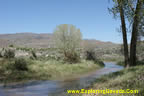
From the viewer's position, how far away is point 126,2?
12.9 meters

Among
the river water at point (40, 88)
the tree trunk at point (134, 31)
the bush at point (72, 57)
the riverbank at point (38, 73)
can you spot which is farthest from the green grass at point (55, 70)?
the tree trunk at point (134, 31)

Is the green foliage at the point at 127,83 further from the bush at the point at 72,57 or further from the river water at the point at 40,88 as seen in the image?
the bush at the point at 72,57

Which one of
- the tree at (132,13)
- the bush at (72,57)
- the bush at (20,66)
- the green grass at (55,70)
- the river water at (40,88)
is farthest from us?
the bush at (72,57)

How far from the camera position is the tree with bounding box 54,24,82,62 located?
88.9 ft

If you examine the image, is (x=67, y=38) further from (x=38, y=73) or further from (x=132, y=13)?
(x=132, y=13)

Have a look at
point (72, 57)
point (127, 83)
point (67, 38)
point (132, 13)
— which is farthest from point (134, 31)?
point (67, 38)

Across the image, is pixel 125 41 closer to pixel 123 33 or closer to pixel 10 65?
pixel 123 33

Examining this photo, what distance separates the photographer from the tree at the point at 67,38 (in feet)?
88.9

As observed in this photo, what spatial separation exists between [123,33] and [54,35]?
15.0m

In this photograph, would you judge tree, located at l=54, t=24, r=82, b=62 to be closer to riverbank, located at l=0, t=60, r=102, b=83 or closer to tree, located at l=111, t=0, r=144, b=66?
riverbank, located at l=0, t=60, r=102, b=83

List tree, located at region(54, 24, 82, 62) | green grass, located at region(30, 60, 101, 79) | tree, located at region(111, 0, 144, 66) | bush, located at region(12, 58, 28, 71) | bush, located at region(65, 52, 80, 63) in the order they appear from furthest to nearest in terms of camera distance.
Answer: tree, located at region(54, 24, 82, 62) < bush, located at region(65, 52, 80, 63) < green grass, located at region(30, 60, 101, 79) < bush, located at region(12, 58, 28, 71) < tree, located at region(111, 0, 144, 66)

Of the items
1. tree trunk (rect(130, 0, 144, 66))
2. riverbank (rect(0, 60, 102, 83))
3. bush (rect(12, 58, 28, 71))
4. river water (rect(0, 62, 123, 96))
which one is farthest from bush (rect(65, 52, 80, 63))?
tree trunk (rect(130, 0, 144, 66))

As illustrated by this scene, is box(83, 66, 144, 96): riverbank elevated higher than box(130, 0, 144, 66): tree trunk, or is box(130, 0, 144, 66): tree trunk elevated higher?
box(130, 0, 144, 66): tree trunk

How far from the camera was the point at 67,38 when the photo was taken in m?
27.5
